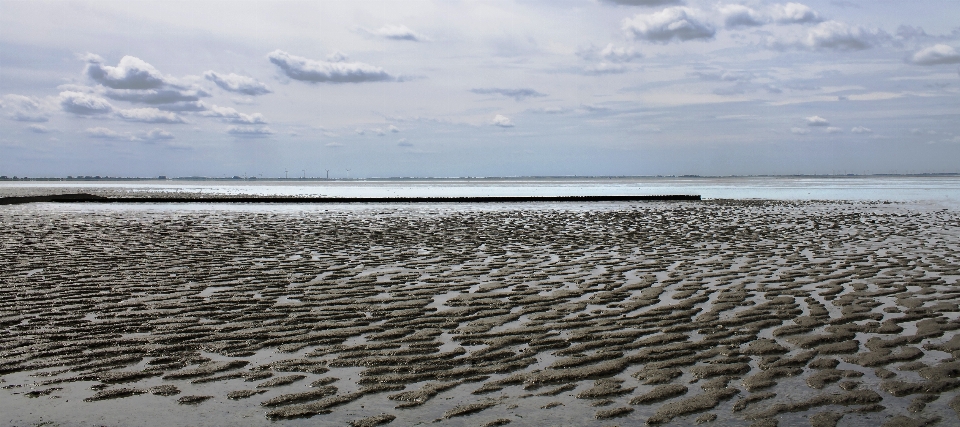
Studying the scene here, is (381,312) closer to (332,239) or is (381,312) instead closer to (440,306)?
(440,306)

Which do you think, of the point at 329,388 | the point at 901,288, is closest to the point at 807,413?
the point at 329,388

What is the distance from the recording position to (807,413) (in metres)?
5.50

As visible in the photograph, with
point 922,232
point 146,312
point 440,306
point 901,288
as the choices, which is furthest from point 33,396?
point 922,232

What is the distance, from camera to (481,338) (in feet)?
26.7

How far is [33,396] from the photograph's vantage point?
19.3 ft

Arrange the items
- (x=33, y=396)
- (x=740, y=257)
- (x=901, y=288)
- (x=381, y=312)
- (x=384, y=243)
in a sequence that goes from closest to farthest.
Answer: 1. (x=33, y=396)
2. (x=381, y=312)
3. (x=901, y=288)
4. (x=740, y=257)
5. (x=384, y=243)

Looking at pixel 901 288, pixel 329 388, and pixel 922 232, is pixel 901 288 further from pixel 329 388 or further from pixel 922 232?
pixel 922 232

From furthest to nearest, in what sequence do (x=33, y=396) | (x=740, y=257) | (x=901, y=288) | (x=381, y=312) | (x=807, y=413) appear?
(x=740, y=257)
(x=901, y=288)
(x=381, y=312)
(x=33, y=396)
(x=807, y=413)

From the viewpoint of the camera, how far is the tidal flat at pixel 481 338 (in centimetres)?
565

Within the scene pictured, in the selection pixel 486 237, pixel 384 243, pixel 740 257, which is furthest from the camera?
pixel 486 237

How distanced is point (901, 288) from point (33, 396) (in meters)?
12.0

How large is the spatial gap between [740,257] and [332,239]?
1174 cm

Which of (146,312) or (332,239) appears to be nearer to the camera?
(146,312)

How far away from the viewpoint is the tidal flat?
5.65m
